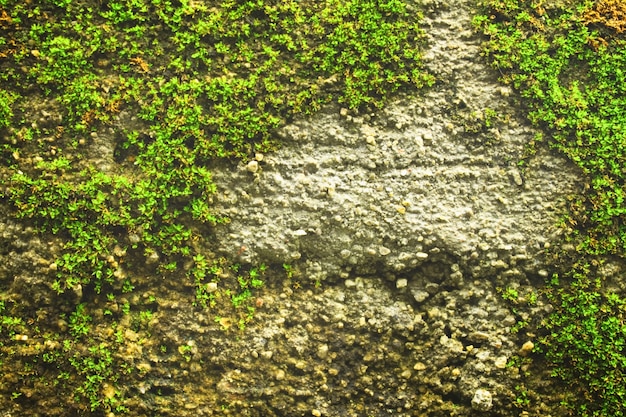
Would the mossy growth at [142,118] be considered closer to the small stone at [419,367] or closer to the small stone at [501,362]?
the small stone at [419,367]

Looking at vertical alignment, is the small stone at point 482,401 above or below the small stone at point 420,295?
below

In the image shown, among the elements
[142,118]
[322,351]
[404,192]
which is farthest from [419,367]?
[142,118]

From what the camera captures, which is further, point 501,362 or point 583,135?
point 583,135

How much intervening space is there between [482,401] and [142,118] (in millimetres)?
2597

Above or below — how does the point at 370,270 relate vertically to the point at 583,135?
below

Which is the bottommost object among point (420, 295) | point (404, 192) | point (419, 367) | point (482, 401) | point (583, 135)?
point (482, 401)

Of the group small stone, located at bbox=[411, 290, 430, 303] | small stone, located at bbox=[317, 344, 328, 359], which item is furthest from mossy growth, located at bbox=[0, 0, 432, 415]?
small stone, located at bbox=[411, 290, 430, 303]

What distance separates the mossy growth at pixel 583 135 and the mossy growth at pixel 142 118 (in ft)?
2.10

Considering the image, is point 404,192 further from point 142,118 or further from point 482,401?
point 142,118

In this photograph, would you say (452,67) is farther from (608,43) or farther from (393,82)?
(608,43)

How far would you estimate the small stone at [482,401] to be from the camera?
260cm

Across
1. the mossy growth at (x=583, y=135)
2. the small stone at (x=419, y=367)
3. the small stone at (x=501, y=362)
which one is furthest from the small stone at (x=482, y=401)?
the mossy growth at (x=583, y=135)

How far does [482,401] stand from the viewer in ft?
8.54

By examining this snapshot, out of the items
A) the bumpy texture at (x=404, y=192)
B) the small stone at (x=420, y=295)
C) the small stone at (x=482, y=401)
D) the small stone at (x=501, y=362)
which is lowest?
the small stone at (x=482, y=401)
